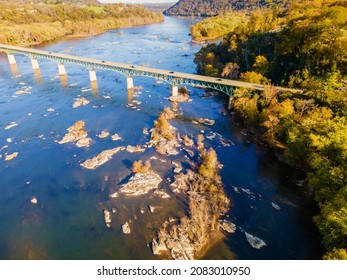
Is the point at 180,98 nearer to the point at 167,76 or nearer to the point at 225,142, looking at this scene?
the point at 167,76

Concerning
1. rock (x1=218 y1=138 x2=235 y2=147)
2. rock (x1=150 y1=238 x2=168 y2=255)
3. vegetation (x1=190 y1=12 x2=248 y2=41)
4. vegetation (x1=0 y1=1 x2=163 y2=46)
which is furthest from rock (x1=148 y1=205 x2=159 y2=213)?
vegetation (x1=0 y1=1 x2=163 y2=46)

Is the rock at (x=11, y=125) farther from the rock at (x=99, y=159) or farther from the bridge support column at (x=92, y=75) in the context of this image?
the bridge support column at (x=92, y=75)

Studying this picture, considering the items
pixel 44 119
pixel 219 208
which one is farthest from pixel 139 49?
pixel 219 208

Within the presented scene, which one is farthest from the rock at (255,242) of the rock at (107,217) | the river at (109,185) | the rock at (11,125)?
the rock at (11,125)

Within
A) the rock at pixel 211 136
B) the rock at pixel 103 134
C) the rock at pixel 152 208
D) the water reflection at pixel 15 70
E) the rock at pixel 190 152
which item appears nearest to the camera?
the rock at pixel 152 208

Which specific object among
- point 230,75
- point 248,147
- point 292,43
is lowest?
point 248,147

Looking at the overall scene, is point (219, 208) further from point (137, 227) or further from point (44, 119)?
point (44, 119)

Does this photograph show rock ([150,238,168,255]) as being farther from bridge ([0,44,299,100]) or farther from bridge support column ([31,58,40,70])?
bridge support column ([31,58,40,70])
